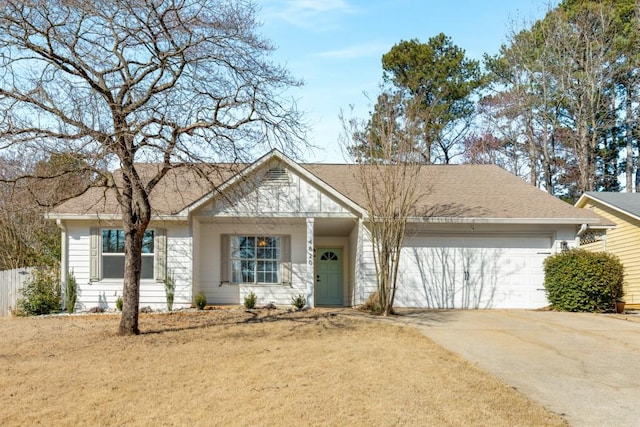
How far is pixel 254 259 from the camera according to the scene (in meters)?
17.2

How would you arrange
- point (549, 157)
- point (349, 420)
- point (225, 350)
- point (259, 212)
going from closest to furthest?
point (349, 420), point (225, 350), point (259, 212), point (549, 157)

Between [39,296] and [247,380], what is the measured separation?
33.9 feet

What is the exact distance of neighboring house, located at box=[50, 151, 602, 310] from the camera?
52.6 ft

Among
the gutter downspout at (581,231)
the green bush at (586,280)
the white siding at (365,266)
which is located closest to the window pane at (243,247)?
the white siding at (365,266)

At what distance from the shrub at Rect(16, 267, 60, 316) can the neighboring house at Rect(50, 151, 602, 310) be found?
0.66 metres

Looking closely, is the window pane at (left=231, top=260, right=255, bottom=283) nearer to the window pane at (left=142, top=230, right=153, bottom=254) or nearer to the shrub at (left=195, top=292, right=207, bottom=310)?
the shrub at (left=195, top=292, right=207, bottom=310)

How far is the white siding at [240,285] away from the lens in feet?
55.6

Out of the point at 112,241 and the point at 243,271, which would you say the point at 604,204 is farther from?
the point at 112,241

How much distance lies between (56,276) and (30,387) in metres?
9.55

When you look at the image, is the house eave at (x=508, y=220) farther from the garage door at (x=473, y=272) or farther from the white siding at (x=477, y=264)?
the garage door at (x=473, y=272)

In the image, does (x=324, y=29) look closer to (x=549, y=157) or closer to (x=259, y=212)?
(x=259, y=212)

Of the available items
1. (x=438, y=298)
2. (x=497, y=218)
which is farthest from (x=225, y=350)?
(x=497, y=218)

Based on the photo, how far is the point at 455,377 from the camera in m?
7.94

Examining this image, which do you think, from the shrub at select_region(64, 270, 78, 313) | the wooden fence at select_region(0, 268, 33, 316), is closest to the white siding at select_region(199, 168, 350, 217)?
the shrub at select_region(64, 270, 78, 313)
